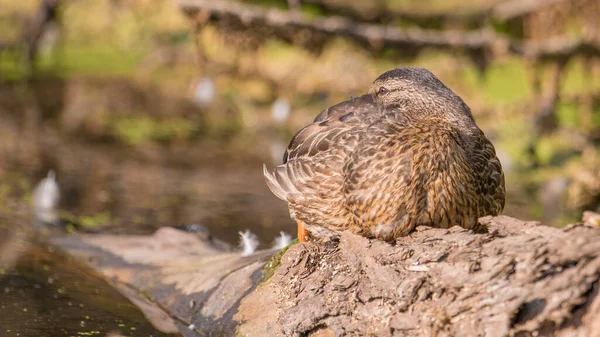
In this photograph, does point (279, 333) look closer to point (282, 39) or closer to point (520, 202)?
point (520, 202)

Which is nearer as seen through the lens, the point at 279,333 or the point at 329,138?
the point at 279,333

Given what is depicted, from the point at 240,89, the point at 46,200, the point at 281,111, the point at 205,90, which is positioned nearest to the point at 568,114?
the point at 281,111

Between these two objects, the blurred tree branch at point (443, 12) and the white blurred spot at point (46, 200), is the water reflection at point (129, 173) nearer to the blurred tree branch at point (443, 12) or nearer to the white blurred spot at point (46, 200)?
the white blurred spot at point (46, 200)

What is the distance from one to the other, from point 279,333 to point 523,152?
7.09 m

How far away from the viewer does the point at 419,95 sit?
461 centimetres

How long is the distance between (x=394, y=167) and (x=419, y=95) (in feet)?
1.86

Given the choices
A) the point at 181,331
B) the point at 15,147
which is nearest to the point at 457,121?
the point at 181,331

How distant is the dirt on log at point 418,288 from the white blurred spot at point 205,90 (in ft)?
23.2

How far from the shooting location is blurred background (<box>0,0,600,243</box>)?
346 inches

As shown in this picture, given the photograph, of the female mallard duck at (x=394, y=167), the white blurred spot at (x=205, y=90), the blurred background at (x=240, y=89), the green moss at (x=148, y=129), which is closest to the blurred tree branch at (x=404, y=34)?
the blurred background at (x=240, y=89)

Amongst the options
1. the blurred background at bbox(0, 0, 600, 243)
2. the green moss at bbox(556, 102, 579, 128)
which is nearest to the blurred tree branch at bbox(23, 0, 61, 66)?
the blurred background at bbox(0, 0, 600, 243)

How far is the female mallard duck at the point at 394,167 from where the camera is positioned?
4207 mm

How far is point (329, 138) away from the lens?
4.83 m

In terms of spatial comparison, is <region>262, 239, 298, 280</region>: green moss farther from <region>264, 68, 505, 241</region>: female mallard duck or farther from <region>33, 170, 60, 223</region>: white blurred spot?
<region>33, 170, 60, 223</region>: white blurred spot
